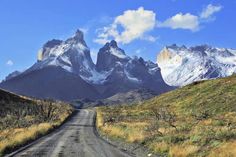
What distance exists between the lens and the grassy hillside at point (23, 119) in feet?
130

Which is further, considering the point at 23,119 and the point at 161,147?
the point at 23,119

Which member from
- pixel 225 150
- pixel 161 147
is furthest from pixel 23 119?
pixel 225 150

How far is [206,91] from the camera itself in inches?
4122

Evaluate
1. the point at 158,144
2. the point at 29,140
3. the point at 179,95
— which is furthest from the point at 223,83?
the point at 158,144

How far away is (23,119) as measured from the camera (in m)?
77.1

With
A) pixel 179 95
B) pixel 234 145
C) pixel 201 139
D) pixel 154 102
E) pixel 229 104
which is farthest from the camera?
pixel 154 102

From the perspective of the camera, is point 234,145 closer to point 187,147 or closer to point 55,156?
point 187,147

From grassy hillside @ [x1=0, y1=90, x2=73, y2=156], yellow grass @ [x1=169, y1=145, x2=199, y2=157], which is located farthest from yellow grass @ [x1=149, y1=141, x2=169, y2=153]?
grassy hillside @ [x1=0, y1=90, x2=73, y2=156]

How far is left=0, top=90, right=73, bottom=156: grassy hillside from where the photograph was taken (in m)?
39.7

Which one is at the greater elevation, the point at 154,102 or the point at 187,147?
the point at 154,102

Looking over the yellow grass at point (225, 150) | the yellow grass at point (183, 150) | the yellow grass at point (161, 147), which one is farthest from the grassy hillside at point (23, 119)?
the yellow grass at point (225, 150)

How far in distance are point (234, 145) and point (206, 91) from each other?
276 feet

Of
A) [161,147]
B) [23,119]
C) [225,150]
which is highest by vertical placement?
[23,119]

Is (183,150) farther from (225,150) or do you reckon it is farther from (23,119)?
(23,119)
